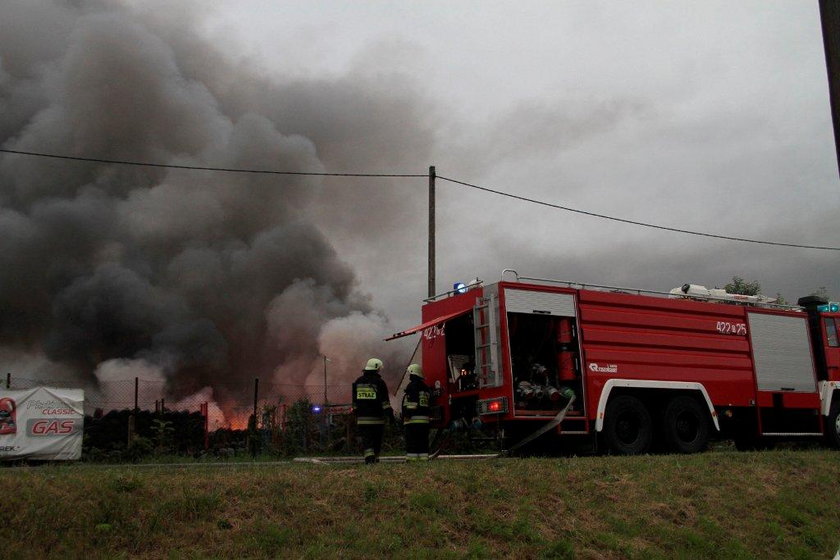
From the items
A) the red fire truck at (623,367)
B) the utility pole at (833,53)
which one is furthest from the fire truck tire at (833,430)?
the utility pole at (833,53)

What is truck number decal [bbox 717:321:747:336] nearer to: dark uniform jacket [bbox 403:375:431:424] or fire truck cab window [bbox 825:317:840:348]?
fire truck cab window [bbox 825:317:840:348]

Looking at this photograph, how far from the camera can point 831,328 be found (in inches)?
634

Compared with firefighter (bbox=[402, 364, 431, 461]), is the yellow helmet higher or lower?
higher

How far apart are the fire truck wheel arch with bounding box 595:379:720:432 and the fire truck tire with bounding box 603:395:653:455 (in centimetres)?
18

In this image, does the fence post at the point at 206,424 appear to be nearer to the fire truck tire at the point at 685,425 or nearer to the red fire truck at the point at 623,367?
the red fire truck at the point at 623,367

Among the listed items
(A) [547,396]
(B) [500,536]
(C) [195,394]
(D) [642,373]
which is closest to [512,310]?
(A) [547,396]

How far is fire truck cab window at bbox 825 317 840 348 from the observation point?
16.0 m

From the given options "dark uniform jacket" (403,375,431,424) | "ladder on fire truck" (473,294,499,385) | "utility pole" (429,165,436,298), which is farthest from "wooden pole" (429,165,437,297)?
"dark uniform jacket" (403,375,431,424)

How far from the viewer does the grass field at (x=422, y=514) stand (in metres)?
6.09

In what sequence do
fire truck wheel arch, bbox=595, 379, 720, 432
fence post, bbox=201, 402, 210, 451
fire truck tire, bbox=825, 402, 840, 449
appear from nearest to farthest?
fire truck wheel arch, bbox=595, 379, 720, 432
fire truck tire, bbox=825, 402, 840, 449
fence post, bbox=201, 402, 210, 451

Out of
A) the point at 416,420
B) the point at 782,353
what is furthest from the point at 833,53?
the point at 782,353

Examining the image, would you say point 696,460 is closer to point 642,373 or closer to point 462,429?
point 642,373

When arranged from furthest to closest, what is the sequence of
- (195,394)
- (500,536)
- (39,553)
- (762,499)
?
1. (195,394)
2. (762,499)
3. (500,536)
4. (39,553)

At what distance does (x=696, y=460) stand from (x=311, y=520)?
6092 millimetres
